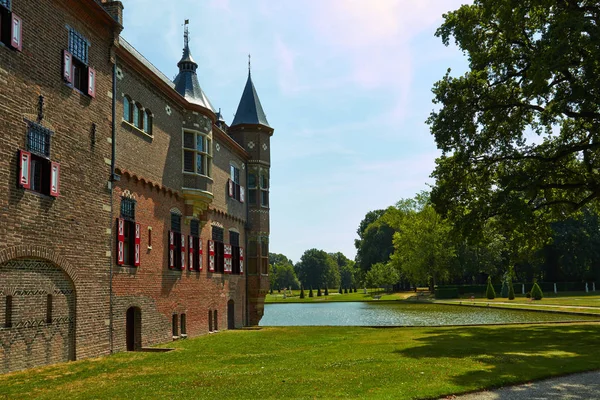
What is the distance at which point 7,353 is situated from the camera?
39.4 feet

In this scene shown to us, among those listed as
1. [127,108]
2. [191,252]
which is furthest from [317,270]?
[127,108]

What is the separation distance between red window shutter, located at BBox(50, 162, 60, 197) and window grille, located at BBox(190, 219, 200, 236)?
10002 millimetres

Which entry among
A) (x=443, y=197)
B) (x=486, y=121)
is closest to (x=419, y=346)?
(x=443, y=197)

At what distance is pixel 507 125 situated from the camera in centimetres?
2408

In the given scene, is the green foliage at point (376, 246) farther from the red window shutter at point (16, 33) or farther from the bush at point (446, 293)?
the red window shutter at point (16, 33)

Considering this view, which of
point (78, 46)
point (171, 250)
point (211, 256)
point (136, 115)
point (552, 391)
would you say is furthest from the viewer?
point (211, 256)

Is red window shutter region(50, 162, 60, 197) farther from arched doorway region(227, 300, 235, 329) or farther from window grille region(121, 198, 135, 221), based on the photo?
arched doorway region(227, 300, 235, 329)

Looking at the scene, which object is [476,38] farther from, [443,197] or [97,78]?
[97,78]

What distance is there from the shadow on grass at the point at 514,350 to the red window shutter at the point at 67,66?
39.9 feet

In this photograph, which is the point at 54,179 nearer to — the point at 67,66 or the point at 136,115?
the point at 67,66

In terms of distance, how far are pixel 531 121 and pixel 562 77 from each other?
3.49m

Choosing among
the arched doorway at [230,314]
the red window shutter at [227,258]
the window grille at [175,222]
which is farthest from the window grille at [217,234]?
the window grille at [175,222]

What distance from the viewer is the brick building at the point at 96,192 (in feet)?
41.0

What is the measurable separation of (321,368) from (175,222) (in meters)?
11.3
